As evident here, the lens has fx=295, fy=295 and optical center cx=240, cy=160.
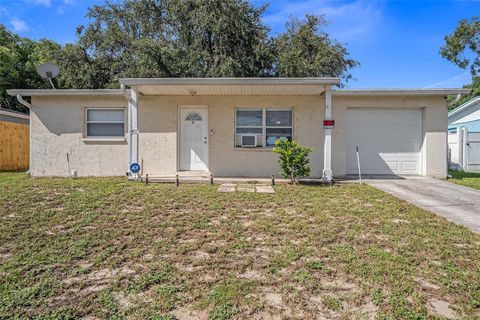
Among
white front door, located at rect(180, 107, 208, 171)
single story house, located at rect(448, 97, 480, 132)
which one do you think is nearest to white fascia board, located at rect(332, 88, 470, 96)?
white front door, located at rect(180, 107, 208, 171)

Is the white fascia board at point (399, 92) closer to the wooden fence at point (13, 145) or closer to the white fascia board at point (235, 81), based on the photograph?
the white fascia board at point (235, 81)

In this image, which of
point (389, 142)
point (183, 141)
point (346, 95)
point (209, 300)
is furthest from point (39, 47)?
point (209, 300)

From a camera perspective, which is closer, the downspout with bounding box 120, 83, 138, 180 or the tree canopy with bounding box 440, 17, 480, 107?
the downspout with bounding box 120, 83, 138, 180

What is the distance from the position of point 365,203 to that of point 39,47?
2676cm

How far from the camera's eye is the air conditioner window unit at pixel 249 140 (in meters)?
9.34

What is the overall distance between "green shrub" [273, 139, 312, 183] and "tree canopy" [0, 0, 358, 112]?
7417mm

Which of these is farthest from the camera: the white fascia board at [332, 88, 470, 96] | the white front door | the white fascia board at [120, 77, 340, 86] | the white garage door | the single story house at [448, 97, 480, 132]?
the single story house at [448, 97, 480, 132]

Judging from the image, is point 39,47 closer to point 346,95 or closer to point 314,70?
point 314,70

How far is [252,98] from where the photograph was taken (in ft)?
30.1

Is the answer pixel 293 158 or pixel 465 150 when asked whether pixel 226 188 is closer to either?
pixel 293 158

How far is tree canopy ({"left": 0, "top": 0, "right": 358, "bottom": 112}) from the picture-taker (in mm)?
14562

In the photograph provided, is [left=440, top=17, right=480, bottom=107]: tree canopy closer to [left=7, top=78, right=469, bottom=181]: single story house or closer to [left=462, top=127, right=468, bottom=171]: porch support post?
[left=462, top=127, right=468, bottom=171]: porch support post

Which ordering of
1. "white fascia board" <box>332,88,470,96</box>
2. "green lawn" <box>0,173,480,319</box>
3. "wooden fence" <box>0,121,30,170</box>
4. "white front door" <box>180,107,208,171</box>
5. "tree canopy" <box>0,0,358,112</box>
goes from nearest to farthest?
"green lawn" <box>0,173,480,319</box>, "white fascia board" <box>332,88,470,96</box>, "white front door" <box>180,107,208,171</box>, "wooden fence" <box>0,121,30,170</box>, "tree canopy" <box>0,0,358,112</box>

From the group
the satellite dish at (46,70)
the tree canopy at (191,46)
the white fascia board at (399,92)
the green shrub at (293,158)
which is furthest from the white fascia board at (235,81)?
the tree canopy at (191,46)
